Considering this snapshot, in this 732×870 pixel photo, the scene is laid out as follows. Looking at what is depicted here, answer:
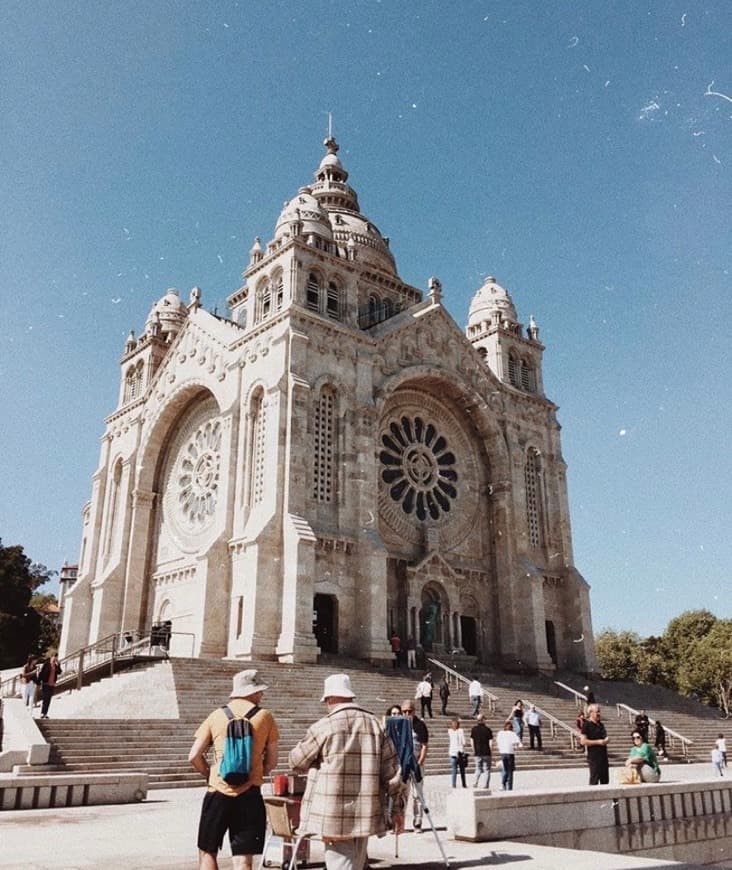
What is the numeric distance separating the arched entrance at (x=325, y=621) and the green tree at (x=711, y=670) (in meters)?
38.4

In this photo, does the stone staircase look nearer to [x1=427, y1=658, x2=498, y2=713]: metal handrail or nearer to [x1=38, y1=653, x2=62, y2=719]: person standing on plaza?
[x1=427, y1=658, x2=498, y2=713]: metal handrail

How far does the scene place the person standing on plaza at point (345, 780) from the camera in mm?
5168

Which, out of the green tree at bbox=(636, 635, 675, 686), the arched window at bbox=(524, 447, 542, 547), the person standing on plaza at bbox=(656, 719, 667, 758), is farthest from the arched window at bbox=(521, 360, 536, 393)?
the green tree at bbox=(636, 635, 675, 686)

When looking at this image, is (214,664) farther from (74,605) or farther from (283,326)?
(74,605)

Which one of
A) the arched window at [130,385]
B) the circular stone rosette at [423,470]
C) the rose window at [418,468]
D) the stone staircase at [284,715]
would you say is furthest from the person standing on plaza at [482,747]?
the arched window at [130,385]

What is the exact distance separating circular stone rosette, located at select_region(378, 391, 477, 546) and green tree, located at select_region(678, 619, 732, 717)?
3066 centimetres

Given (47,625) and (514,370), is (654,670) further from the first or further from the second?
(47,625)

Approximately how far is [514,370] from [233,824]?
38957 mm

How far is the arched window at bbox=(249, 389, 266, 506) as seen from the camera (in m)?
31.1

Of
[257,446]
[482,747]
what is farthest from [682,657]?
[482,747]

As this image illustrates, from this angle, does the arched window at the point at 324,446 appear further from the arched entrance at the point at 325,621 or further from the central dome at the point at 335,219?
the central dome at the point at 335,219

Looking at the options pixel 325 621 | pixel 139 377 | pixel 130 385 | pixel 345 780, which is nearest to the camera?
pixel 345 780

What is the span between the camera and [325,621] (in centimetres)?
3041

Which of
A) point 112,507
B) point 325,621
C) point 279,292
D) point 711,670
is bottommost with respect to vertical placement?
point 711,670
